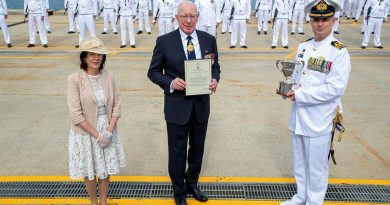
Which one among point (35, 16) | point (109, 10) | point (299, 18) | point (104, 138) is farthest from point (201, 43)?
point (299, 18)

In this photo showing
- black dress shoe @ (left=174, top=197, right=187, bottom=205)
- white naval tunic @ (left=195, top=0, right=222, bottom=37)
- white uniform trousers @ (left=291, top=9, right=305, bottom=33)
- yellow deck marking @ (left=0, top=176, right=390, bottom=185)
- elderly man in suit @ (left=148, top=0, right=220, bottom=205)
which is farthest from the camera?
white uniform trousers @ (left=291, top=9, right=305, bottom=33)

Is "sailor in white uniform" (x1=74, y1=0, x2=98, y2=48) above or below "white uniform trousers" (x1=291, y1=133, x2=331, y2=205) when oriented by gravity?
above

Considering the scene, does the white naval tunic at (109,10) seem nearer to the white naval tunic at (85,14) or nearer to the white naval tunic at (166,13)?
the white naval tunic at (85,14)

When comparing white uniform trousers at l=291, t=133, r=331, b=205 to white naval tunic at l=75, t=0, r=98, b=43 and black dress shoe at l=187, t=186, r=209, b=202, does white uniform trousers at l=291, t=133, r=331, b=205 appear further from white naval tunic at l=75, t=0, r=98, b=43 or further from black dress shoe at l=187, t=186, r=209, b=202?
white naval tunic at l=75, t=0, r=98, b=43

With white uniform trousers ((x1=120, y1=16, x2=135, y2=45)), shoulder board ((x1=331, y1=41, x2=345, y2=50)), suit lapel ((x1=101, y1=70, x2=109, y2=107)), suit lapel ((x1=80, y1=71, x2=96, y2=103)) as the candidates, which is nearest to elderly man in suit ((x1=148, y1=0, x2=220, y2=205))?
suit lapel ((x1=101, y1=70, x2=109, y2=107))

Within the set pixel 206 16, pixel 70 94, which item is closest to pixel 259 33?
pixel 206 16

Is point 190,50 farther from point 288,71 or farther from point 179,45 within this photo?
point 288,71

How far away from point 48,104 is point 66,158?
2.28m

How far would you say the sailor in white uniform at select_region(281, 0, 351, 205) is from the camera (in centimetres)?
283

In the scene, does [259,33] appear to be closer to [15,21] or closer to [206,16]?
[206,16]

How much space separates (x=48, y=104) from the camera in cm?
646

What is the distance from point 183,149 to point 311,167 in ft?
3.82

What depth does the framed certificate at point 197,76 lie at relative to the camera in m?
3.05

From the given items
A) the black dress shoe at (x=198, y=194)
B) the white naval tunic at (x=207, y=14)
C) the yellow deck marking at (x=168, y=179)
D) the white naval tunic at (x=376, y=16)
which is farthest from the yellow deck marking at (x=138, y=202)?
the white naval tunic at (x=376, y=16)
